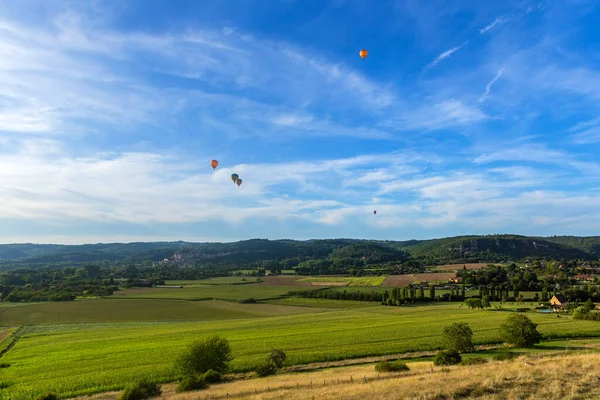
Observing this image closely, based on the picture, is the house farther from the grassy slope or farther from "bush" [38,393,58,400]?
"bush" [38,393,58,400]

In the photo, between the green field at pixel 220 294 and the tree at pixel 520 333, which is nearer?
the tree at pixel 520 333

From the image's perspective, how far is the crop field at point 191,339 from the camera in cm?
4106

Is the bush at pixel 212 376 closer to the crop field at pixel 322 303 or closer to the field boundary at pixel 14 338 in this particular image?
the field boundary at pixel 14 338

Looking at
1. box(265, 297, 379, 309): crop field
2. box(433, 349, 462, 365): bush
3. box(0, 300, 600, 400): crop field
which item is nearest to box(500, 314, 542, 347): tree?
box(0, 300, 600, 400): crop field

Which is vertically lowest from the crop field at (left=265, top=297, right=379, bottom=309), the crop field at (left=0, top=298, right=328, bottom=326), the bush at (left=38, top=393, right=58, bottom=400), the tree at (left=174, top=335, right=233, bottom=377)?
the crop field at (left=0, top=298, right=328, bottom=326)

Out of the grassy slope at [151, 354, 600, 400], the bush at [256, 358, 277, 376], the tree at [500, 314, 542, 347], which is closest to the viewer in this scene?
the grassy slope at [151, 354, 600, 400]

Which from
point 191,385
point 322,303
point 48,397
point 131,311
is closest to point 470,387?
point 191,385

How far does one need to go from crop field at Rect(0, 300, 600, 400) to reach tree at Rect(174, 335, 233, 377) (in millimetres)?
2314

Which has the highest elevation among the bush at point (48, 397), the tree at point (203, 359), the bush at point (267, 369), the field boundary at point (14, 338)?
the tree at point (203, 359)

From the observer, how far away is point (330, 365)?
41250mm

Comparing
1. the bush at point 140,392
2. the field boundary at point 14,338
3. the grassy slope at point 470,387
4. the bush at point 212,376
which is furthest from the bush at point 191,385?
the field boundary at point 14,338

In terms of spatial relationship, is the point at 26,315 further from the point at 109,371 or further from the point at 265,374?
the point at 265,374

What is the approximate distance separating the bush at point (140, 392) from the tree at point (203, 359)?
497cm

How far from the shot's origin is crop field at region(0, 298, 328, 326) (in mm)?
90250
